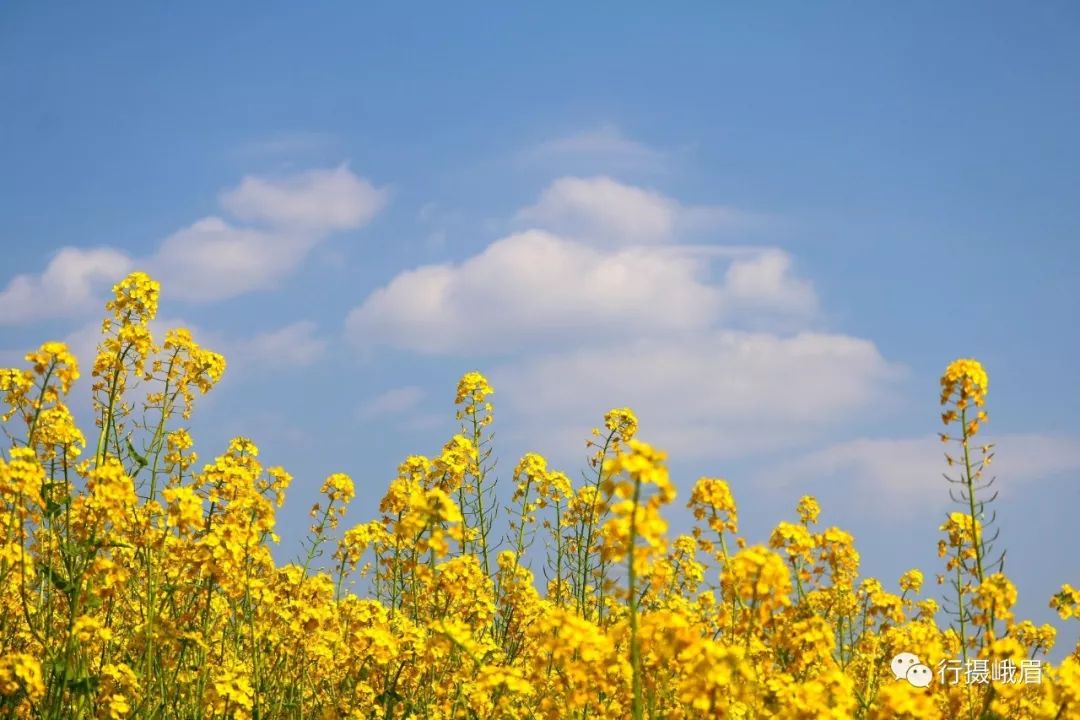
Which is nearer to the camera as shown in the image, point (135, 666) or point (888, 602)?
point (135, 666)

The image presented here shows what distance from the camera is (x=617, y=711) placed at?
4117 mm

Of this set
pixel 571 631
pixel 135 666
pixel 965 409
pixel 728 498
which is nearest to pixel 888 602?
pixel 965 409

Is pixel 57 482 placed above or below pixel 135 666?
above

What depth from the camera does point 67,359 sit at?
203 inches

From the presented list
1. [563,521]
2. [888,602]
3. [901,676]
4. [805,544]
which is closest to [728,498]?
[805,544]

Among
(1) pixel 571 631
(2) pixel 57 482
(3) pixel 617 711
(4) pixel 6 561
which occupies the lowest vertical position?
(3) pixel 617 711

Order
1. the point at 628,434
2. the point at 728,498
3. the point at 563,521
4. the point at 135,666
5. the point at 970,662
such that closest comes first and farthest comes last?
the point at 728,498
the point at 970,662
the point at 135,666
the point at 628,434
the point at 563,521

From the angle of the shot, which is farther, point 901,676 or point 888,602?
point 888,602

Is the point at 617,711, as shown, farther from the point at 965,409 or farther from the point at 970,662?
the point at 965,409

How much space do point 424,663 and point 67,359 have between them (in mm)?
2403

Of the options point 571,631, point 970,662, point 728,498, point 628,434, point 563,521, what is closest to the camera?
point 571,631

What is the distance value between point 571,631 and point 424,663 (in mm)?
1948

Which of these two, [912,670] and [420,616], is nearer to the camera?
[912,670]

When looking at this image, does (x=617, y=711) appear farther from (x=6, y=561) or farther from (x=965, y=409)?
(x=6, y=561)
